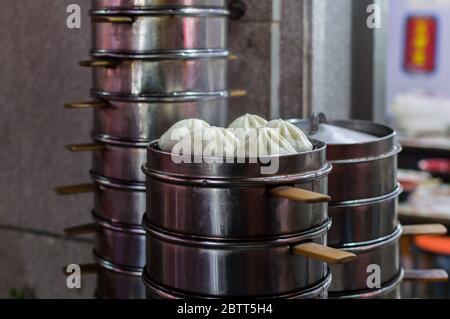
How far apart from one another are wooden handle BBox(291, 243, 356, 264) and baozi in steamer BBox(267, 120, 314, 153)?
36 cm

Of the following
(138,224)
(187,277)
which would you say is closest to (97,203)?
(138,224)

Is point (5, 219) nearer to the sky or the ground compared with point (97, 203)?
nearer to the ground

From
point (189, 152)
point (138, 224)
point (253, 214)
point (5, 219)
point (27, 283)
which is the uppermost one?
point (189, 152)

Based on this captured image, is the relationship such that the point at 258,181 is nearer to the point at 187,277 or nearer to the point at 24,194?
the point at 187,277

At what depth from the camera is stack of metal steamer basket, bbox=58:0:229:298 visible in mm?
3365

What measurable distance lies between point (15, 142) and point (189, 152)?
278cm

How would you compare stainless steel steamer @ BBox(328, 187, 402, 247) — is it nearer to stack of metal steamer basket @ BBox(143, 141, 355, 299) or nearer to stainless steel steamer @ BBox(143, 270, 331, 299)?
stainless steel steamer @ BBox(143, 270, 331, 299)

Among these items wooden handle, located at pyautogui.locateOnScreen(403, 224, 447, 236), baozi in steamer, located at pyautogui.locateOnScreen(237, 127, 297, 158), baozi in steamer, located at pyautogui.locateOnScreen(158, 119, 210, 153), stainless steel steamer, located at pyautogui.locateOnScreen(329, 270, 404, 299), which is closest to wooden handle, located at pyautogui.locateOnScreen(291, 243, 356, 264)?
baozi in steamer, located at pyautogui.locateOnScreen(237, 127, 297, 158)

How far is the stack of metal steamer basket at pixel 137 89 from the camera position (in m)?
3.37

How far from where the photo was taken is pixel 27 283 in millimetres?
5176

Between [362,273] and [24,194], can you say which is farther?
[24,194]
